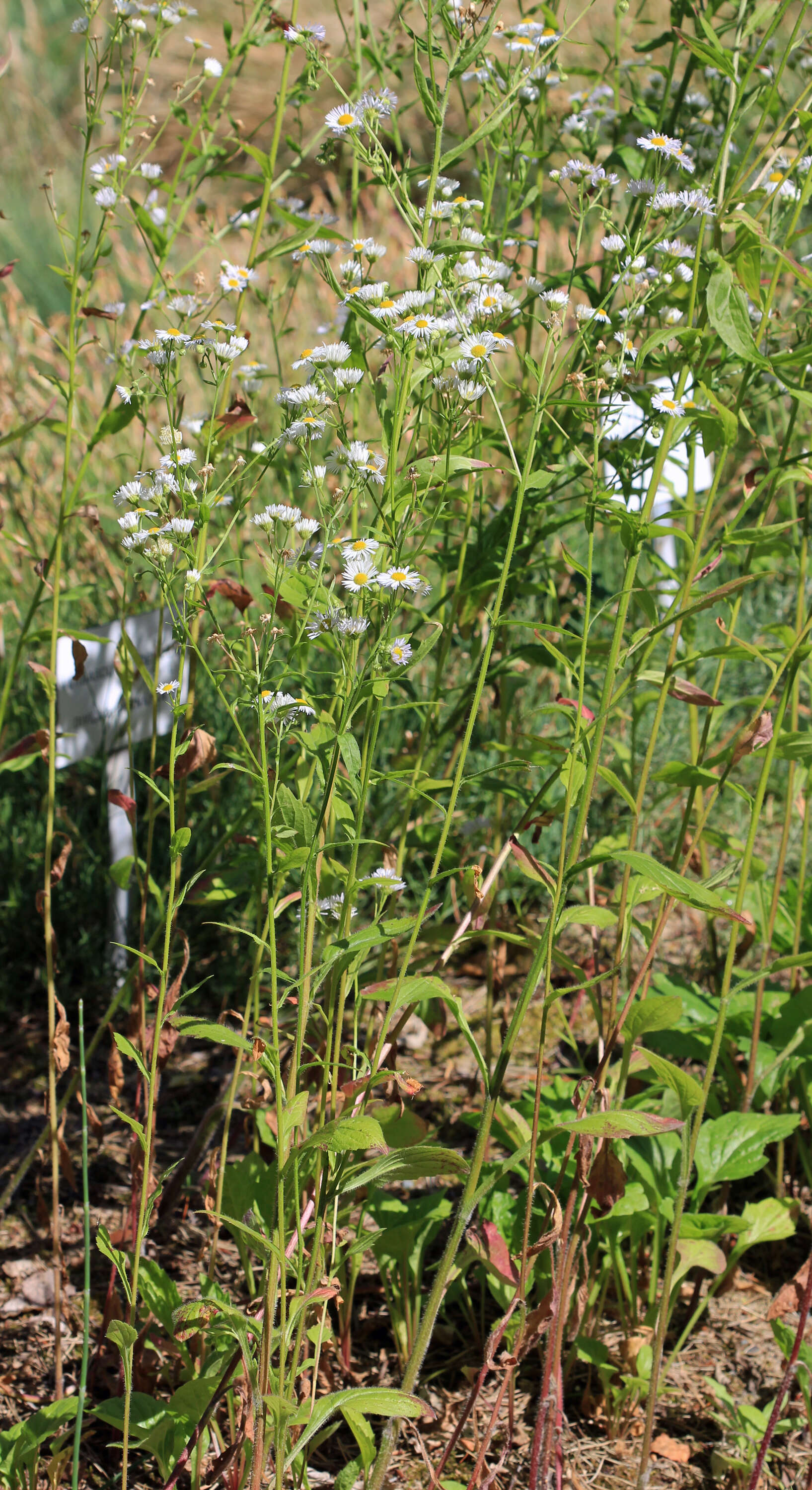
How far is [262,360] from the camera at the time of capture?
184 inches

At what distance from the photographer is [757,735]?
1.31m

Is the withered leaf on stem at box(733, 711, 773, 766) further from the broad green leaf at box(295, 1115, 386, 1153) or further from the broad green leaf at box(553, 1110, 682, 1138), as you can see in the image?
the broad green leaf at box(295, 1115, 386, 1153)

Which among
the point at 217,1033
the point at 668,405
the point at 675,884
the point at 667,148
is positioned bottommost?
the point at 217,1033

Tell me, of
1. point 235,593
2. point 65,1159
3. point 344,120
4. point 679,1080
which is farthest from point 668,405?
point 65,1159

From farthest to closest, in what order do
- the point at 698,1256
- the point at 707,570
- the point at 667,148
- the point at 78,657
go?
the point at 78,657 → the point at 698,1256 → the point at 707,570 → the point at 667,148

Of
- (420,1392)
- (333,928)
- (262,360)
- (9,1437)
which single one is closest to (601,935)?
(420,1392)

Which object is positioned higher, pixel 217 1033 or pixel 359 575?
pixel 359 575

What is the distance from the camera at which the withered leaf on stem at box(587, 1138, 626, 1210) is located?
1.35m

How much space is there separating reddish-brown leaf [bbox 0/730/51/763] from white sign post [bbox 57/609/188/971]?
0.07m

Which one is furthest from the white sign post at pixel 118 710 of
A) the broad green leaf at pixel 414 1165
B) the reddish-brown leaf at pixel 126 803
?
the broad green leaf at pixel 414 1165

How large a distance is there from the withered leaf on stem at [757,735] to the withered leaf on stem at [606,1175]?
0.48 metres

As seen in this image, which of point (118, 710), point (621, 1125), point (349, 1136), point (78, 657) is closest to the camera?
point (349, 1136)

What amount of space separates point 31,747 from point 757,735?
950 mm

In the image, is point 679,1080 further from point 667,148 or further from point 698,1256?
point 667,148
